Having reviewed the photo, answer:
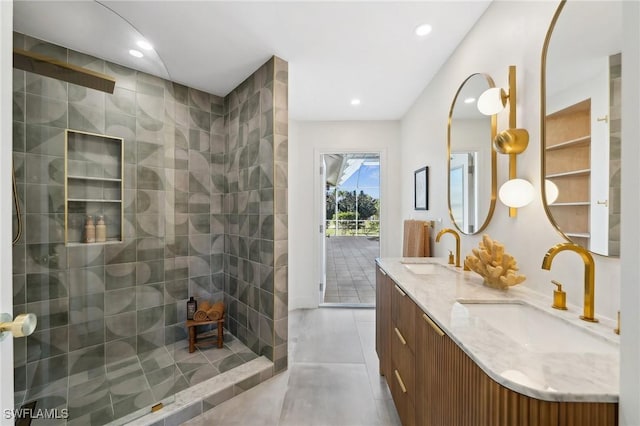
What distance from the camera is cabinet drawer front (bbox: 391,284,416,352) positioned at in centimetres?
115

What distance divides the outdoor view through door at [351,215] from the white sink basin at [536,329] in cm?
401

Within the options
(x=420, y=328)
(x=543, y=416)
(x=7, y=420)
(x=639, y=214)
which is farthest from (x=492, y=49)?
(x=7, y=420)

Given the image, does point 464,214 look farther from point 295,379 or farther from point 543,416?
point 295,379

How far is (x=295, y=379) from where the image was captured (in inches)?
74.5

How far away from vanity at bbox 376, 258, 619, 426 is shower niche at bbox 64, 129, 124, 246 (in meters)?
1.89

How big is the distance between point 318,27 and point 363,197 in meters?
5.17

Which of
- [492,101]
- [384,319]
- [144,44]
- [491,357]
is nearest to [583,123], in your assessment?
[492,101]

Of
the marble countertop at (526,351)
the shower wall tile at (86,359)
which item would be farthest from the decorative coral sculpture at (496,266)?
the shower wall tile at (86,359)

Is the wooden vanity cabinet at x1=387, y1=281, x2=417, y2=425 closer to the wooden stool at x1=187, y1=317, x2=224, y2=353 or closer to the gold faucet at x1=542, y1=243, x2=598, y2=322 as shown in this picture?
the gold faucet at x1=542, y1=243, x2=598, y2=322

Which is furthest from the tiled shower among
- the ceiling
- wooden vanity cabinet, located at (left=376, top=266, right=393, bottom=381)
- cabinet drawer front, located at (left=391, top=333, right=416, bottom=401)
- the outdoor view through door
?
the outdoor view through door

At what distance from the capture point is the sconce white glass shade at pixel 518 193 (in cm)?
112

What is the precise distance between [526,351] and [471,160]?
1234 millimetres

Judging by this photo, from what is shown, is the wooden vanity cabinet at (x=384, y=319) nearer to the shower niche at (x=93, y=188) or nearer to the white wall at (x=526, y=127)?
the white wall at (x=526, y=127)

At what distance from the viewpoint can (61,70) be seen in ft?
4.75
